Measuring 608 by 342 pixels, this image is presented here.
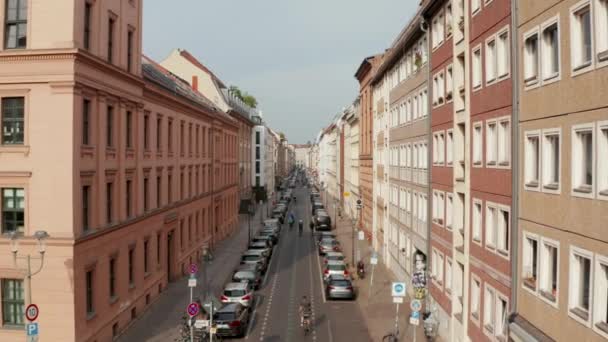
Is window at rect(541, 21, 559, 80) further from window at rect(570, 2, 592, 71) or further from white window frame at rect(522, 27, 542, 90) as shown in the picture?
window at rect(570, 2, 592, 71)

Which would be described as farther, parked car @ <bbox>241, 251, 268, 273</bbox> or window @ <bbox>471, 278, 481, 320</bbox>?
parked car @ <bbox>241, 251, 268, 273</bbox>

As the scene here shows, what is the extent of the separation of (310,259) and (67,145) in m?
31.8

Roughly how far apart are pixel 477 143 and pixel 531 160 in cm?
511

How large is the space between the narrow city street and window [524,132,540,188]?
1233 cm

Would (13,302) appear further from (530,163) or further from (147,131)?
(530,163)

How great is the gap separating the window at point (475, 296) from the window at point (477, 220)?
156 cm

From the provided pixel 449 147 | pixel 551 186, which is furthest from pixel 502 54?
pixel 449 147

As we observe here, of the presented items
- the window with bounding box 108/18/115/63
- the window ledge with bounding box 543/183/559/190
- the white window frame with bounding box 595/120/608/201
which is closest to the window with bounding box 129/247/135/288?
the window with bounding box 108/18/115/63

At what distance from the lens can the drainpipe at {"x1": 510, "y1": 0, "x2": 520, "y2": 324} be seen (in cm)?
1741

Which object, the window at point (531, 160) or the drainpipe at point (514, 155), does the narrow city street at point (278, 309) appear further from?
the window at point (531, 160)

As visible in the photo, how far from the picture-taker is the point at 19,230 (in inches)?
876

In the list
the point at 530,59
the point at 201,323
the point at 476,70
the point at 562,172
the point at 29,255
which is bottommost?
the point at 201,323

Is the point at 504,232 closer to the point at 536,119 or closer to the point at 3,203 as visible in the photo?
the point at 536,119

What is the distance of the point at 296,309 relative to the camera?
32656mm
